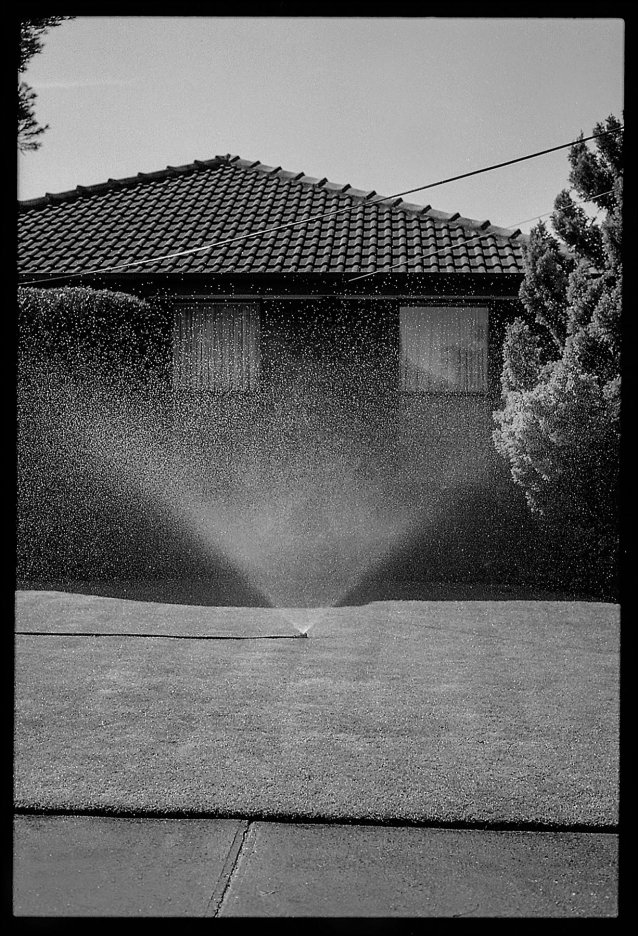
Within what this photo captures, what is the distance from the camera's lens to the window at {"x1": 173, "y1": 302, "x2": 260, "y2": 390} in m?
12.0

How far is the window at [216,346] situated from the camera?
1198cm

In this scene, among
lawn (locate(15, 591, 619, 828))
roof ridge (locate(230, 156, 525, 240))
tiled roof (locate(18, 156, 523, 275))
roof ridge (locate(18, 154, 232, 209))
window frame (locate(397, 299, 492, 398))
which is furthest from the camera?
roof ridge (locate(18, 154, 232, 209))

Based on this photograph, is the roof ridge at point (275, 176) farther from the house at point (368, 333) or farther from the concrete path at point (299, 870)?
the concrete path at point (299, 870)

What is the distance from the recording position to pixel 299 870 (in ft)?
10.1

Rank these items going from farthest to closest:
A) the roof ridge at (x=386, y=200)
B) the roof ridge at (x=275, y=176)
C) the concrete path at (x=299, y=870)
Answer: the roof ridge at (x=275, y=176) < the roof ridge at (x=386, y=200) < the concrete path at (x=299, y=870)

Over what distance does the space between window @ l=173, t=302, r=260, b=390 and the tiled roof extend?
2.02ft

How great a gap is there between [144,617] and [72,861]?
4592 mm

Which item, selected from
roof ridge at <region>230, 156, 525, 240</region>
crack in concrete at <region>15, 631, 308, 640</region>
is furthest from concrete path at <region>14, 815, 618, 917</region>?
roof ridge at <region>230, 156, 525, 240</region>

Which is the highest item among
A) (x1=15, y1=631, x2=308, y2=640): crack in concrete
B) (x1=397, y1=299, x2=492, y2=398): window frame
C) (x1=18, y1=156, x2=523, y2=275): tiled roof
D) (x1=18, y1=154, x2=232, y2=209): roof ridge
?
(x1=18, y1=154, x2=232, y2=209): roof ridge

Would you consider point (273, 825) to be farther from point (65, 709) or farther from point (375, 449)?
point (375, 449)

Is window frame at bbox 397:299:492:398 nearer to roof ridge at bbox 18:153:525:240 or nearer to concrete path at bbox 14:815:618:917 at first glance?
roof ridge at bbox 18:153:525:240

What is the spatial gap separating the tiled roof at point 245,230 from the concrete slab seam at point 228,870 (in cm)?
852

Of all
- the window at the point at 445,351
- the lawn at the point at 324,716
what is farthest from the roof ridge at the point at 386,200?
the lawn at the point at 324,716

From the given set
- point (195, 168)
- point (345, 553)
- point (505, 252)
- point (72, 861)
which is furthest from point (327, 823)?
point (195, 168)
